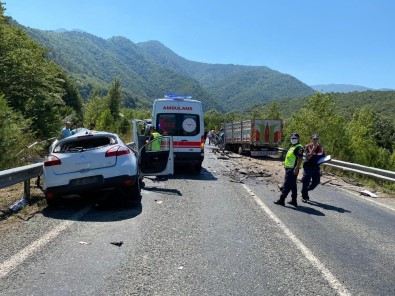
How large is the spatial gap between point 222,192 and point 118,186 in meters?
3.46

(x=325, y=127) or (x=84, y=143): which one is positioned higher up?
(x=325, y=127)

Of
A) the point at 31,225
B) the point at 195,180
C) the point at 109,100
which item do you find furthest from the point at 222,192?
the point at 109,100

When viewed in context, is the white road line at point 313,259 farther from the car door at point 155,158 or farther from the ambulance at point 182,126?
the ambulance at point 182,126

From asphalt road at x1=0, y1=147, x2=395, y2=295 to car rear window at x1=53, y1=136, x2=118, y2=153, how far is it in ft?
3.71

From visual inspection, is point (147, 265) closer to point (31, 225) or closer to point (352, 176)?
point (31, 225)

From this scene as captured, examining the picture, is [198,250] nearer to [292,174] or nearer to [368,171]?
[292,174]

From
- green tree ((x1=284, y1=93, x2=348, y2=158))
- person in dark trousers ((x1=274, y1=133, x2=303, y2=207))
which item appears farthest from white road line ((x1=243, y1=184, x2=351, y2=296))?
green tree ((x1=284, y1=93, x2=348, y2=158))

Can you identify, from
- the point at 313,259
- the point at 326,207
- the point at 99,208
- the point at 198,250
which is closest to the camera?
the point at 313,259

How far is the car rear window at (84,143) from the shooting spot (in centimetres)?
761

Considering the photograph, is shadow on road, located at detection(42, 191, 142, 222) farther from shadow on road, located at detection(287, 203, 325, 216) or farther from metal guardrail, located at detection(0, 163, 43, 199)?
shadow on road, located at detection(287, 203, 325, 216)

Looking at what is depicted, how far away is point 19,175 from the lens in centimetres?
720

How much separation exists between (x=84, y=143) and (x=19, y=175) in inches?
52.7

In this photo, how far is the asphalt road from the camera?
3.89 metres

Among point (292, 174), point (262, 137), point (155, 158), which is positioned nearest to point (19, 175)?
point (155, 158)
